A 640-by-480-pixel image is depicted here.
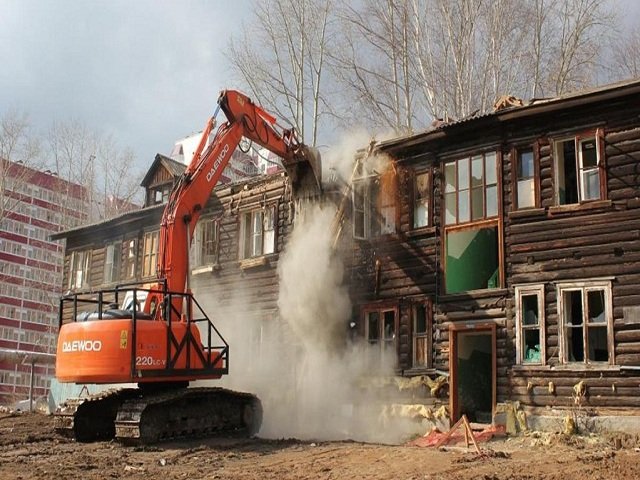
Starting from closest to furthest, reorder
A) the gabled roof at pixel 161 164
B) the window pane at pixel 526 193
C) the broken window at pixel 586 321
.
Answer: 1. the broken window at pixel 586 321
2. the window pane at pixel 526 193
3. the gabled roof at pixel 161 164

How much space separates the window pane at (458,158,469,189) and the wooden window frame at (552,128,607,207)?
87.3 inches

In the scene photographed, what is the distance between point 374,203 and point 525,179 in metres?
4.34

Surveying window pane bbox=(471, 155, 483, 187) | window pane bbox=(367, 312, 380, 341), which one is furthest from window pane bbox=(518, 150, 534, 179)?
window pane bbox=(367, 312, 380, 341)

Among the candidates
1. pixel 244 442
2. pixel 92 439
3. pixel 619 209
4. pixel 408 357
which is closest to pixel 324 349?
pixel 408 357

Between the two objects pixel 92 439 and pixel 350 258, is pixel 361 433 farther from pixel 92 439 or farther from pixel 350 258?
pixel 92 439

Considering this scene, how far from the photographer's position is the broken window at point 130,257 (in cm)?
2727

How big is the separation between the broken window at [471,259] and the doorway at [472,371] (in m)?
1.06

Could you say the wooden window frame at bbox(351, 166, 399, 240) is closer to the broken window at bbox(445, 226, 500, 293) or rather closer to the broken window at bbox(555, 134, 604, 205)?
the broken window at bbox(445, 226, 500, 293)

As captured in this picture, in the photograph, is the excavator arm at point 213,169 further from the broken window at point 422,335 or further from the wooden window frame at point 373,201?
the broken window at point 422,335

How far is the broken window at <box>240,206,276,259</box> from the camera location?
877 inches

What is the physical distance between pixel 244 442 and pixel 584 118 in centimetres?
985

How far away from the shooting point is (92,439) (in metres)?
15.5

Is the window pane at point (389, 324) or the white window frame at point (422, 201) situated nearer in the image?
the white window frame at point (422, 201)

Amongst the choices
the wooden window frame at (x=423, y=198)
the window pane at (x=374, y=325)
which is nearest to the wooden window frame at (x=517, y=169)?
the wooden window frame at (x=423, y=198)
